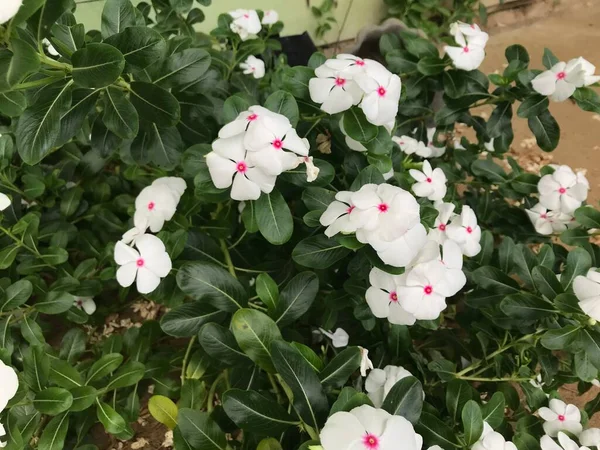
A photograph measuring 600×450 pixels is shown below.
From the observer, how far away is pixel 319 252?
2.78 ft

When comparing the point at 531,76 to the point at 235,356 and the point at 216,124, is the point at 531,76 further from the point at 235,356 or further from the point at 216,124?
the point at 235,356

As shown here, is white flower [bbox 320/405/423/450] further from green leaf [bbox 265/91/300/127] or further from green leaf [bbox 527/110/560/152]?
green leaf [bbox 527/110/560/152]

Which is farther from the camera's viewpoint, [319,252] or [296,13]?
[296,13]

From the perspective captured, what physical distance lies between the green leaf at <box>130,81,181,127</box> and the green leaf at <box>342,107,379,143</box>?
0.30 metres

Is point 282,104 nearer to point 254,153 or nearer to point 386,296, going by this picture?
point 254,153

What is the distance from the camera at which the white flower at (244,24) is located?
150cm

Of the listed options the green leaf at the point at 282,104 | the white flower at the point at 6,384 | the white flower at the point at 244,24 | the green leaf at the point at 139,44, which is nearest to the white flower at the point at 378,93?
the green leaf at the point at 282,104

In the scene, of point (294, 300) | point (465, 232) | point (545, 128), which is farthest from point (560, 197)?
point (294, 300)

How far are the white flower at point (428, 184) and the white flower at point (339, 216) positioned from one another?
10.9 inches

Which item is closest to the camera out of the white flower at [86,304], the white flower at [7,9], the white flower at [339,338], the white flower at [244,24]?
the white flower at [7,9]

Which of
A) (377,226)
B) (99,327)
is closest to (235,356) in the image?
(377,226)

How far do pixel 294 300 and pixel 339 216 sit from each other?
20cm

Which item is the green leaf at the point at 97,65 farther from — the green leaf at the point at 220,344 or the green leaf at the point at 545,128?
the green leaf at the point at 545,128

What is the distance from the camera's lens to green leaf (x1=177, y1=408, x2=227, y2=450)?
0.73 meters
